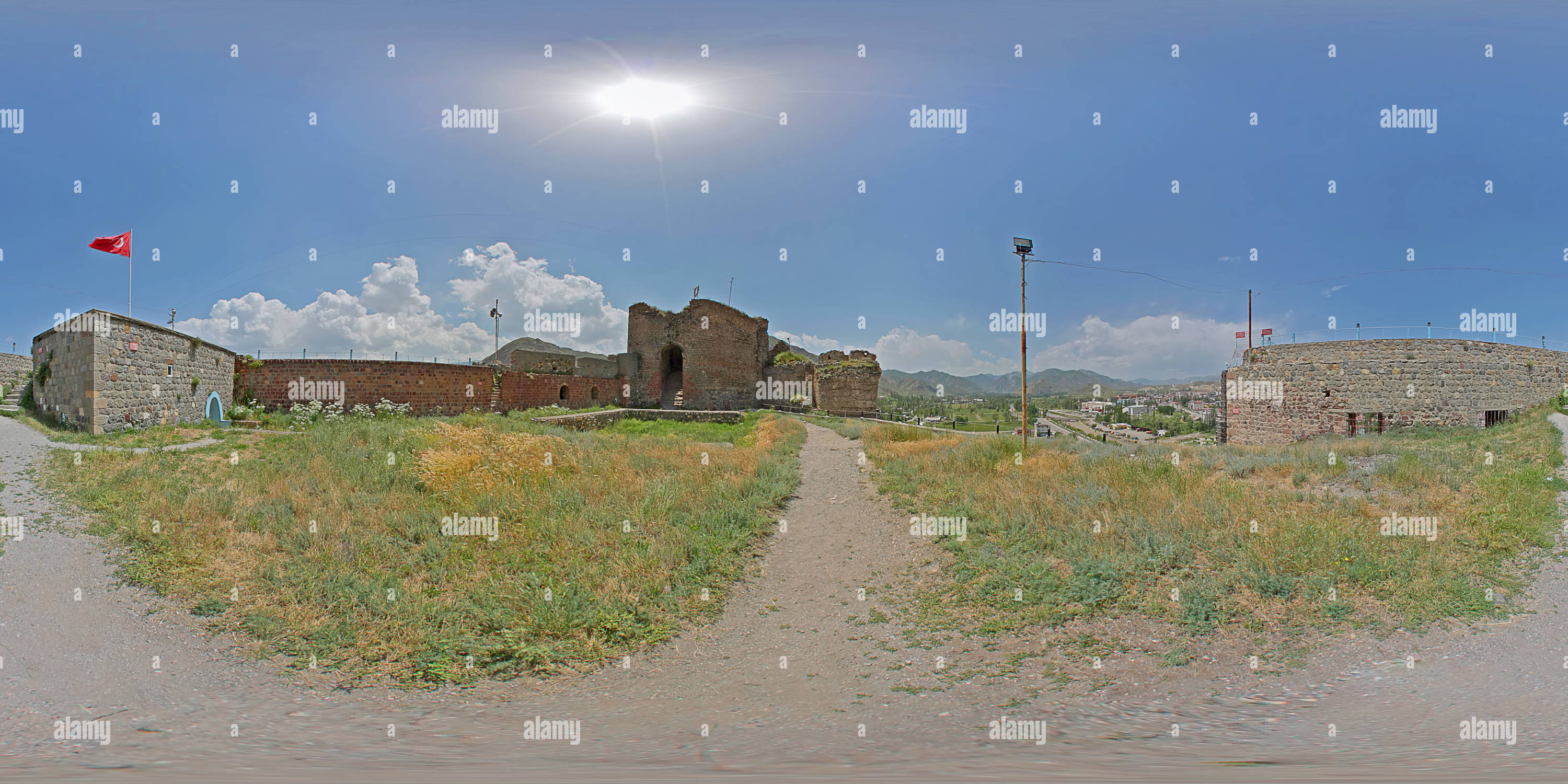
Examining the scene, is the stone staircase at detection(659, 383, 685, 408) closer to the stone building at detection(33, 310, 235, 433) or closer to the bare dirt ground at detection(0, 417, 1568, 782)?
the stone building at detection(33, 310, 235, 433)

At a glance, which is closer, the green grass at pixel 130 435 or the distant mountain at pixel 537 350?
the green grass at pixel 130 435

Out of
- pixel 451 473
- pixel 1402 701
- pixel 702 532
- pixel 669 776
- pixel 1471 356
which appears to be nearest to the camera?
pixel 669 776

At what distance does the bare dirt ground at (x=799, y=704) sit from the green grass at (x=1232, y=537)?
0.44m

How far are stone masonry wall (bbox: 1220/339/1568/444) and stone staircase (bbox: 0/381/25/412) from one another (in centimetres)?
3836

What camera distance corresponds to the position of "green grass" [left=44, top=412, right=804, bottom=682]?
5.05 m

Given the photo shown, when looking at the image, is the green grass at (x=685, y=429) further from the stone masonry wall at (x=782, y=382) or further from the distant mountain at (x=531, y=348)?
the distant mountain at (x=531, y=348)

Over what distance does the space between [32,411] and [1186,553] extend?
26.1 metres

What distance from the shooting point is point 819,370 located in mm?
33469

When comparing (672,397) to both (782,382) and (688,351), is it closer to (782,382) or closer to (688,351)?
(688,351)

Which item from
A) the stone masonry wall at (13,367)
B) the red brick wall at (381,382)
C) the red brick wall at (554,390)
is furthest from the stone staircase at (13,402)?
the red brick wall at (554,390)

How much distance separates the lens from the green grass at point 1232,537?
5.43 metres

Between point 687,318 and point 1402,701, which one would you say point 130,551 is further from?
point 687,318

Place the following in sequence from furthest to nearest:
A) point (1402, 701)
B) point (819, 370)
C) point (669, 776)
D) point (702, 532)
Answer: point (819, 370), point (702, 532), point (1402, 701), point (669, 776)

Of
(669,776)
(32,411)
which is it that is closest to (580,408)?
(32,411)
